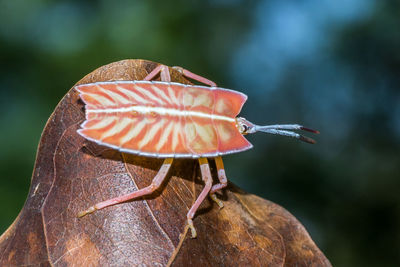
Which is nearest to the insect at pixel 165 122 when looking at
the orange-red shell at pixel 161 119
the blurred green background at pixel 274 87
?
the orange-red shell at pixel 161 119

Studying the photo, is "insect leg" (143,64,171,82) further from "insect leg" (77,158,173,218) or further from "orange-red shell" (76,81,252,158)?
"insect leg" (77,158,173,218)

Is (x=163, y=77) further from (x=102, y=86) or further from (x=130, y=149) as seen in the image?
(x=130, y=149)

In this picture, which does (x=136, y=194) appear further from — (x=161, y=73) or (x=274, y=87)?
(x=274, y=87)

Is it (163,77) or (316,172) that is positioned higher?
(163,77)

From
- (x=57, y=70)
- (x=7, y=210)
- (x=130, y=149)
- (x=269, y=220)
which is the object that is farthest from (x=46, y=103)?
(x=269, y=220)

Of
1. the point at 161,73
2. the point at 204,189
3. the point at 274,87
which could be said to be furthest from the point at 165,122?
the point at 274,87

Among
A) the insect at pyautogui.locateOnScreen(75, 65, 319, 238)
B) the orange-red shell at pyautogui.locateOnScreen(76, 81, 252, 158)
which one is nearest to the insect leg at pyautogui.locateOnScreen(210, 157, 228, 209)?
the insect at pyautogui.locateOnScreen(75, 65, 319, 238)
